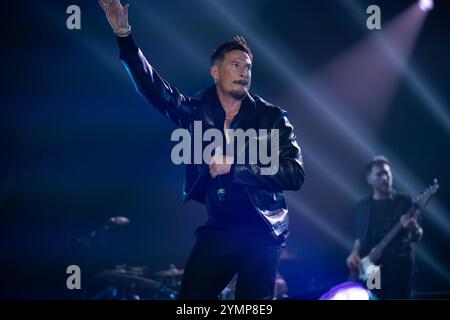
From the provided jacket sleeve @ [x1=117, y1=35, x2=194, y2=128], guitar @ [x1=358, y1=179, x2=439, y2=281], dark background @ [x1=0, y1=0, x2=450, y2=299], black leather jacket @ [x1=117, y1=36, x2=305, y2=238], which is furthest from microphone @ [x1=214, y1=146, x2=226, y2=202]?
dark background @ [x1=0, y1=0, x2=450, y2=299]

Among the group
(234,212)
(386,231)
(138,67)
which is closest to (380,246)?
(386,231)

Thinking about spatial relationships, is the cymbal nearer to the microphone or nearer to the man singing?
the man singing

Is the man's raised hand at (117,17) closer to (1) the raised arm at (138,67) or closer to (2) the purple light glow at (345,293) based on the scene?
(1) the raised arm at (138,67)

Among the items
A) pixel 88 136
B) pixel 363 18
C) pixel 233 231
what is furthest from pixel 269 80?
pixel 233 231

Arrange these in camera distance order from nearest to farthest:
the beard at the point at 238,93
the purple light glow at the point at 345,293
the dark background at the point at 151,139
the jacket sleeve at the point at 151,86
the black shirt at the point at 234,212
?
the purple light glow at the point at 345,293
the black shirt at the point at 234,212
the jacket sleeve at the point at 151,86
the beard at the point at 238,93
the dark background at the point at 151,139

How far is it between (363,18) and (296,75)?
113cm

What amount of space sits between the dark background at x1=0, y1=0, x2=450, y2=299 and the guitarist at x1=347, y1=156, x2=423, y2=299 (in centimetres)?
101

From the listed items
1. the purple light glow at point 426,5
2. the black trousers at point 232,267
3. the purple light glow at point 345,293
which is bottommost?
the purple light glow at point 345,293

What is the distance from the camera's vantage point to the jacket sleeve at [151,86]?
10.3ft

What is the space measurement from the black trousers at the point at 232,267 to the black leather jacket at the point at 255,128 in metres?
0.14

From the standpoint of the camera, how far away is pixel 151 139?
7035 mm

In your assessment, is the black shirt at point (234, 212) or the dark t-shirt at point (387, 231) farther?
the dark t-shirt at point (387, 231)

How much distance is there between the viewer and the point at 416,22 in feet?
22.7

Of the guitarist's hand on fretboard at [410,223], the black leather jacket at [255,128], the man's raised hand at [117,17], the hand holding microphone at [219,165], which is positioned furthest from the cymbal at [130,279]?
the man's raised hand at [117,17]
